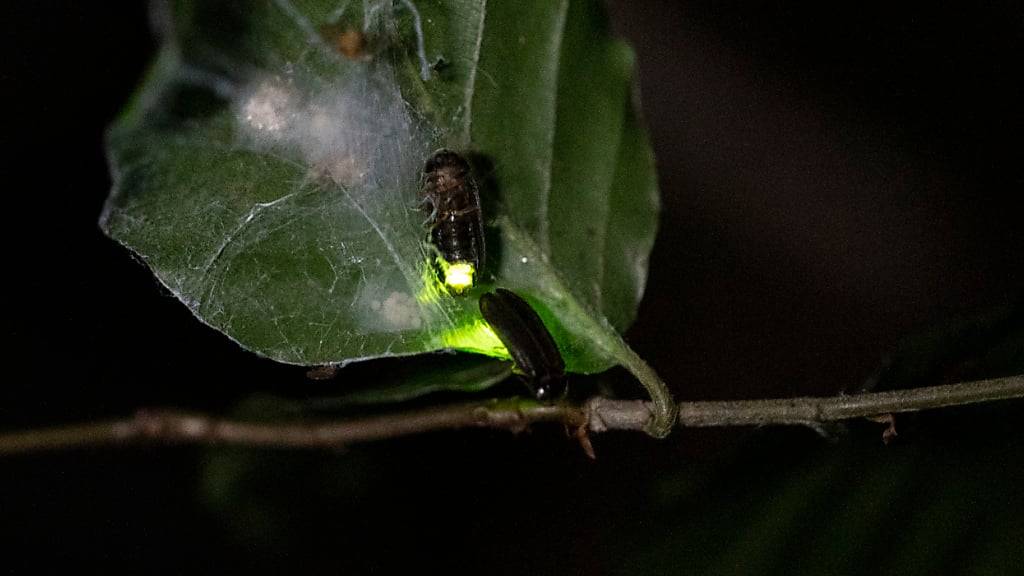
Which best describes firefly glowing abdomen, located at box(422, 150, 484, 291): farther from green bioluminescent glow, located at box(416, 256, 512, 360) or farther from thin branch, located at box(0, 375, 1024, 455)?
thin branch, located at box(0, 375, 1024, 455)

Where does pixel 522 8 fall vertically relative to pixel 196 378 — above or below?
above

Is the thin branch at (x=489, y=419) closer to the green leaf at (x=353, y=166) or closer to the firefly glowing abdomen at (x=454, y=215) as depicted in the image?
the green leaf at (x=353, y=166)

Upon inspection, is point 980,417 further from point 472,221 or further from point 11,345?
point 11,345

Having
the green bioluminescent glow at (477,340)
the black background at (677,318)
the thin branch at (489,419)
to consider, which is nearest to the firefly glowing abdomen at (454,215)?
the green bioluminescent glow at (477,340)

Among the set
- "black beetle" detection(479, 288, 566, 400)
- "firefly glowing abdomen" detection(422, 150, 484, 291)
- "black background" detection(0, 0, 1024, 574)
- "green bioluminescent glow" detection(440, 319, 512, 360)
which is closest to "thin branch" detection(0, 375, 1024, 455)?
"black beetle" detection(479, 288, 566, 400)

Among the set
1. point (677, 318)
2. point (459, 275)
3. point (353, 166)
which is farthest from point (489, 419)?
point (677, 318)

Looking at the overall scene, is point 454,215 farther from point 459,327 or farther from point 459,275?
point 459,327

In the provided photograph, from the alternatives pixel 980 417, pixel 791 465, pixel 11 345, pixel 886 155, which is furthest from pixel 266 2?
pixel 886 155

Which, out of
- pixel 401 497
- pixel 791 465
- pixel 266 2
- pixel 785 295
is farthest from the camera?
pixel 785 295
